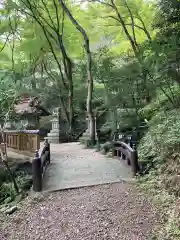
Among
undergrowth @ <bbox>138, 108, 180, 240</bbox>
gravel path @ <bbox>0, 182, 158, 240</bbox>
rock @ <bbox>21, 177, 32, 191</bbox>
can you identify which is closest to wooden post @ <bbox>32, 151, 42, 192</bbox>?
gravel path @ <bbox>0, 182, 158, 240</bbox>

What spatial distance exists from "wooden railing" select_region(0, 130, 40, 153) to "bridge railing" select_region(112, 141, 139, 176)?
7.69 ft

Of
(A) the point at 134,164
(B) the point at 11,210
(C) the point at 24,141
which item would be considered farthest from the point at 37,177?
(C) the point at 24,141

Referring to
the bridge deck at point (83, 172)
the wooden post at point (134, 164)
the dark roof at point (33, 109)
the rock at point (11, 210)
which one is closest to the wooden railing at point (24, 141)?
the bridge deck at point (83, 172)

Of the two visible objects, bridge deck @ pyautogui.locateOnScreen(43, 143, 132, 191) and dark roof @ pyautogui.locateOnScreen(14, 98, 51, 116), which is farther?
dark roof @ pyautogui.locateOnScreen(14, 98, 51, 116)

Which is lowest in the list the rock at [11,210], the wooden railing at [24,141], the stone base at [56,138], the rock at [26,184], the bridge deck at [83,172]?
the rock at [11,210]

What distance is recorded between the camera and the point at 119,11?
9734 millimetres

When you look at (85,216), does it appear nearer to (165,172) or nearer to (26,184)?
(165,172)

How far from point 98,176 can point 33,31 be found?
9274mm

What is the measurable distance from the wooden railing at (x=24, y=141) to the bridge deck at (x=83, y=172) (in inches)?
31.0

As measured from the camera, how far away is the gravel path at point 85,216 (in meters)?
3.29

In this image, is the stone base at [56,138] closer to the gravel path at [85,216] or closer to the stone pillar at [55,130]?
the stone pillar at [55,130]

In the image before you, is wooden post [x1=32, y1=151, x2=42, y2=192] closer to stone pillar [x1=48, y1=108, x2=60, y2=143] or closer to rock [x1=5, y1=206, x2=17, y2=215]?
rock [x1=5, y1=206, x2=17, y2=215]

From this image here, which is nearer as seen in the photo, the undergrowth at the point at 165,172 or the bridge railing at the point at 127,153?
the undergrowth at the point at 165,172

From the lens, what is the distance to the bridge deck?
5.00m
